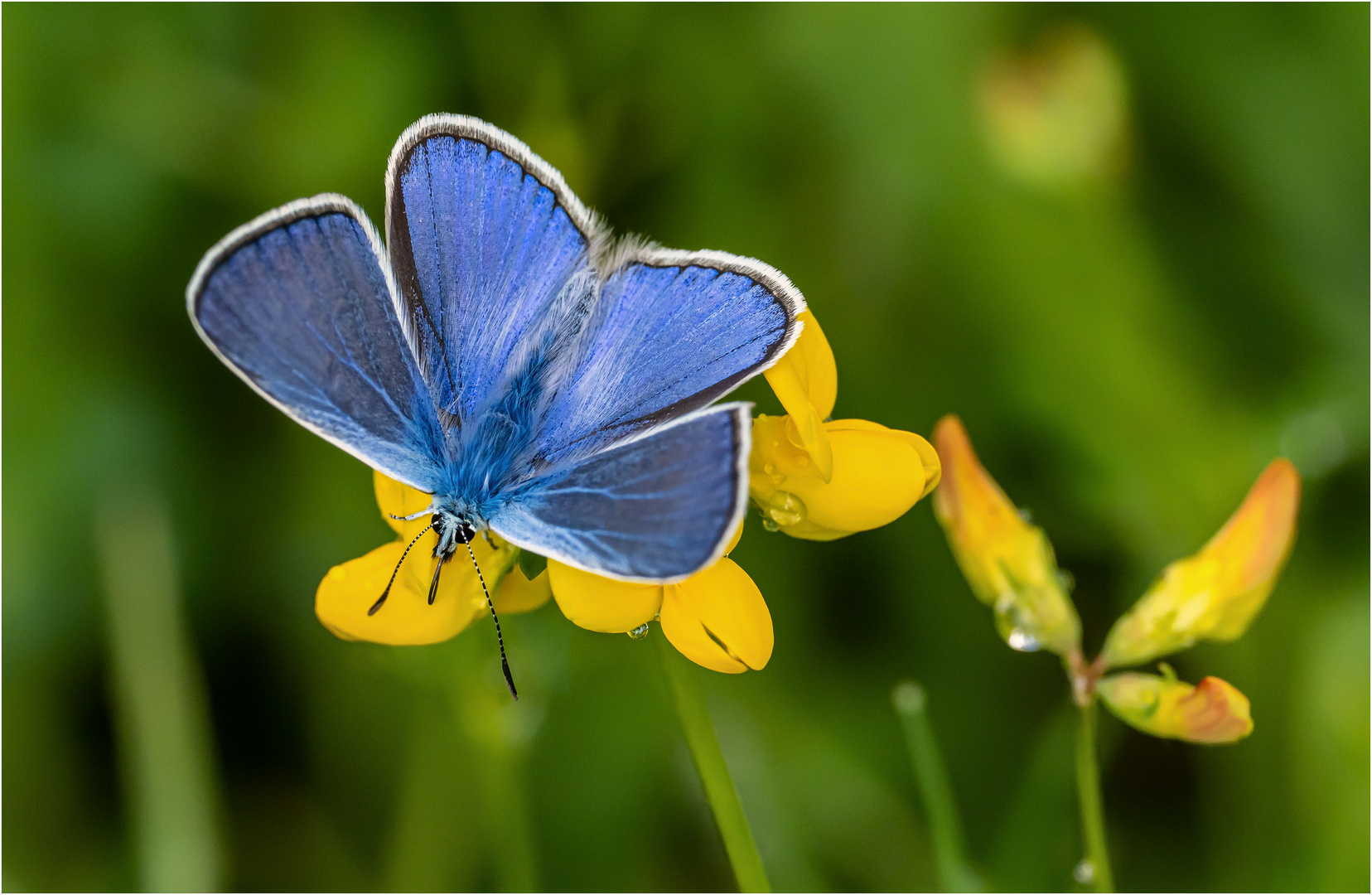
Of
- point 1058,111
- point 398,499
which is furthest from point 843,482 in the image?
point 1058,111

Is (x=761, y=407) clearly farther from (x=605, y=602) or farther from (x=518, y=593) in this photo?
(x=605, y=602)

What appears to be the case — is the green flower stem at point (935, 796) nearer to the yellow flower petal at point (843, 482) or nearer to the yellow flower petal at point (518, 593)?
the yellow flower petal at point (843, 482)

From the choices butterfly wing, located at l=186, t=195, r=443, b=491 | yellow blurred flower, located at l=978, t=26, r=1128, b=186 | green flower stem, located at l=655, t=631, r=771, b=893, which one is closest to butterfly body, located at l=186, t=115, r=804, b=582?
butterfly wing, located at l=186, t=195, r=443, b=491

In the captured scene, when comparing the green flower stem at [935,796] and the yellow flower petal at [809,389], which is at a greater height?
the yellow flower petal at [809,389]

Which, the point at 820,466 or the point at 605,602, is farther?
the point at 820,466

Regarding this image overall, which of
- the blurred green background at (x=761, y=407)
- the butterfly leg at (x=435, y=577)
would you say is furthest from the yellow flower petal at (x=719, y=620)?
the blurred green background at (x=761, y=407)

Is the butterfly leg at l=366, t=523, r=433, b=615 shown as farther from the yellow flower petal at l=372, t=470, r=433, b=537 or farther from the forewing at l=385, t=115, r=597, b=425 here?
the forewing at l=385, t=115, r=597, b=425

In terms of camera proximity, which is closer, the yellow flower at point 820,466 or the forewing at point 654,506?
the forewing at point 654,506
